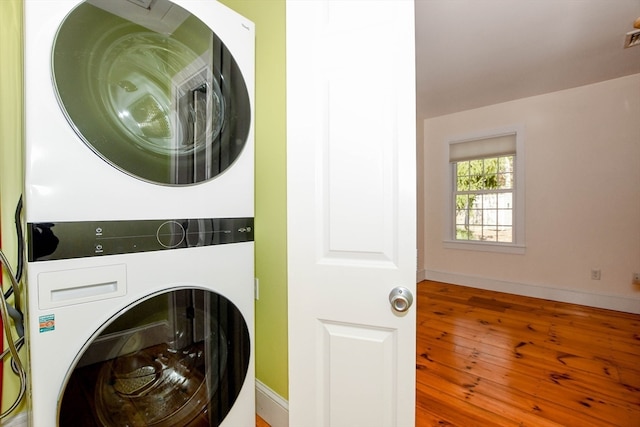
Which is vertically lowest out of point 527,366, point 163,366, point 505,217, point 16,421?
point 527,366

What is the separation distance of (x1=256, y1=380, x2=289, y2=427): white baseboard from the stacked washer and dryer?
138mm

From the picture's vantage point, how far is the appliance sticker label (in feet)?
2.31

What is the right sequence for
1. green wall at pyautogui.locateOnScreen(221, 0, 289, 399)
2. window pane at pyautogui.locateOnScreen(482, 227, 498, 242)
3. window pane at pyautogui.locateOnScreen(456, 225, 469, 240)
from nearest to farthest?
green wall at pyautogui.locateOnScreen(221, 0, 289, 399) < window pane at pyautogui.locateOnScreen(482, 227, 498, 242) < window pane at pyautogui.locateOnScreen(456, 225, 469, 240)

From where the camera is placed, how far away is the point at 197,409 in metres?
0.98

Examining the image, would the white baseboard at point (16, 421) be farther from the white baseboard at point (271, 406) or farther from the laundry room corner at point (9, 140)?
the white baseboard at point (271, 406)

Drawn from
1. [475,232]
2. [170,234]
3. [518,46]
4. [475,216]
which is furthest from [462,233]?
Result: [170,234]

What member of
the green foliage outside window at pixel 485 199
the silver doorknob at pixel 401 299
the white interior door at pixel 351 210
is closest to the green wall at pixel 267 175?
the white interior door at pixel 351 210

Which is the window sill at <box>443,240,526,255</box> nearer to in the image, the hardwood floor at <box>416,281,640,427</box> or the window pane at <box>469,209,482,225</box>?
Answer: the window pane at <box>469,209,482,225</box>

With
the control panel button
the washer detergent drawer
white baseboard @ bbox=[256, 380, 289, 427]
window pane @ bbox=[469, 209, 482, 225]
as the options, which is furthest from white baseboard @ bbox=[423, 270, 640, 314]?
the washer detergent drawer

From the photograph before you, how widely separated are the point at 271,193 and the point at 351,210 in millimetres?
477

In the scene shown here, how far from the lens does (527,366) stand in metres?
1.89

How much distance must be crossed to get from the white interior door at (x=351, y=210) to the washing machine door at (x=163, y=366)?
0.90 feet

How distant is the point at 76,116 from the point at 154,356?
2.51ft

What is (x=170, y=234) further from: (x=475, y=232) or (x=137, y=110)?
(x=475, y=232)
